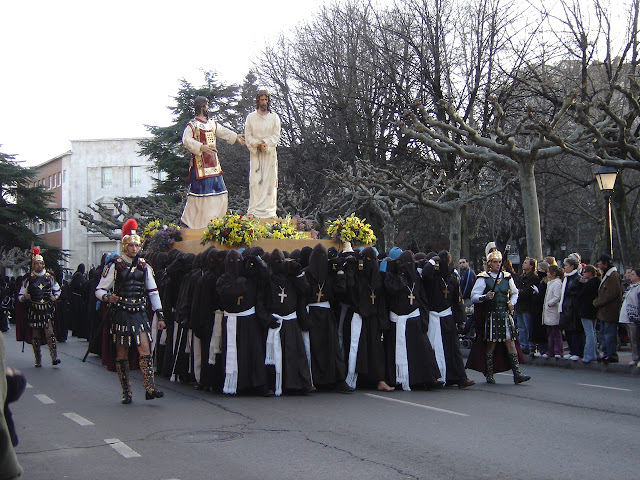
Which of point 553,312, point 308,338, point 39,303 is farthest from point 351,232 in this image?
point 39,303

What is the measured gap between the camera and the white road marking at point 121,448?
289 inches

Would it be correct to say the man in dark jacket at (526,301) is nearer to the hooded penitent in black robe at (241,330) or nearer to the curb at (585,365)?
the curb at (585,365)

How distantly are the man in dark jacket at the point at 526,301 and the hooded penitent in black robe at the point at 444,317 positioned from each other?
198 inches

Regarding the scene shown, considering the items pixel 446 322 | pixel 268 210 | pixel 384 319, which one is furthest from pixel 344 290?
pixel 268 210

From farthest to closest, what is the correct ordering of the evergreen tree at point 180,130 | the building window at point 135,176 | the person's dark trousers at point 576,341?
the building window at point 135,176 → the evergreen tree at point 180,130 → the person's dark trousers at point 576,341

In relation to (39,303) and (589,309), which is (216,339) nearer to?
(39,303)

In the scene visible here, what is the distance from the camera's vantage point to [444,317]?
11867 millimetres

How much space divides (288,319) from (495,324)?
3046mm

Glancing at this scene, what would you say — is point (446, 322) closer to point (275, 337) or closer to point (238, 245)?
point (275, 337)

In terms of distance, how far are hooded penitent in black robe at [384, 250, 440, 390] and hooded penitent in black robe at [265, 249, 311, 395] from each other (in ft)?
4.09

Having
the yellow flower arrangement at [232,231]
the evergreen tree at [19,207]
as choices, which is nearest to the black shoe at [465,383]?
the yellow flower arrangement at [232,231]

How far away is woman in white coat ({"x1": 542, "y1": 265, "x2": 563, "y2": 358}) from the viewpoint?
50.7 ft

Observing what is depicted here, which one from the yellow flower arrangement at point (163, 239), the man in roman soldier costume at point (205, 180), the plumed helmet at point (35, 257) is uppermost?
the man in roman soldier costume at point (205, 180)

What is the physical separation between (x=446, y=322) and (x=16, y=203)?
147ft
